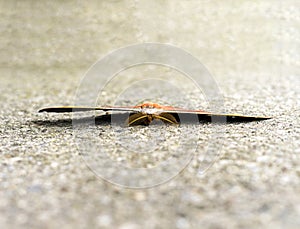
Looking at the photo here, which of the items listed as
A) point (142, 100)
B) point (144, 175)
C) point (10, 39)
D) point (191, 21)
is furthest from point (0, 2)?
point (144, 175)

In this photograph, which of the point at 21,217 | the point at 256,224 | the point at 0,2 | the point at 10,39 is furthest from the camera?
the point at 0,2

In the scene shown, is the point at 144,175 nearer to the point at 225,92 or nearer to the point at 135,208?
the point at 135,208

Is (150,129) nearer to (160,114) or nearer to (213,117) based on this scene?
(160,114)

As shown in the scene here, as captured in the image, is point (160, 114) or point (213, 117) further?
point (213, 117)

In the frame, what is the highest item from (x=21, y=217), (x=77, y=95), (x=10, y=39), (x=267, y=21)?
(x=267, y=21)

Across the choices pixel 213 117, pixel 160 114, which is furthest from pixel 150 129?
pixel 213 117

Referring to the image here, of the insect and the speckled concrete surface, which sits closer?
the speckled concrete surface

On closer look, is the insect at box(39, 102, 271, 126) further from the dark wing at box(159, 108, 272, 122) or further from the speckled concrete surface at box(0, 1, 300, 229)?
the speckled concrete surface at box(0, 1, 300, 229)

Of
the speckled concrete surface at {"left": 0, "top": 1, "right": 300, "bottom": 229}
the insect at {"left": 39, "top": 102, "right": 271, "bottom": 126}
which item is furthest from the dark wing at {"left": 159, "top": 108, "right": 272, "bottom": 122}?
the speckled concrete surface at {"left": 0, "top": 1, "right": 300, "bottom": 229}
